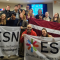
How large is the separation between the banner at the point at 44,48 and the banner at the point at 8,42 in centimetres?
56

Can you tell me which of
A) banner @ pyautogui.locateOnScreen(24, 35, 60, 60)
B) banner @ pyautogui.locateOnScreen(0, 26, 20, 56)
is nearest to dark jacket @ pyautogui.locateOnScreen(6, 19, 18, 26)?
banner @ pyautogui.locateOnScreen(0, 26, 20, 56)

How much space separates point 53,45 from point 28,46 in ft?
2.05

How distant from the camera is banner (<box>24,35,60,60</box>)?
6.22ft

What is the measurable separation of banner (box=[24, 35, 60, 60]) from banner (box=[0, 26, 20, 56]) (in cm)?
56

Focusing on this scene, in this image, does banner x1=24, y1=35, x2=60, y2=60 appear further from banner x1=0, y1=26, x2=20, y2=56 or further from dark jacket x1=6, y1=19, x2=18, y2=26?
dark jacket x1=6, y1=19, x2=18, y2=26

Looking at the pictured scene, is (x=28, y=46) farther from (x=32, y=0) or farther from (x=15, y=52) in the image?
(x=32, y=0)

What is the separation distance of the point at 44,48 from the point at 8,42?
1074mm

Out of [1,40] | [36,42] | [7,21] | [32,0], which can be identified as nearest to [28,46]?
[36,42]

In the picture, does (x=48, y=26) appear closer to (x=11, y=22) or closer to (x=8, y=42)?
(x=11, y=22)

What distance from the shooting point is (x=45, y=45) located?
6.33ft

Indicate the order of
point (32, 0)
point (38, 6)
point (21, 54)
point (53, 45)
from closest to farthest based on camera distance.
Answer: point (53, 45), point (21, 54), point (32, 0), point (38, 6)

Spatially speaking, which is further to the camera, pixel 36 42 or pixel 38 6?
pixel 38 6

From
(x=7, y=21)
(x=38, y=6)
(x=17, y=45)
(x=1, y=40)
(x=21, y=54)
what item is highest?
(x=38, y=6)

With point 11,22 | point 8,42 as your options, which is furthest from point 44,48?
point 11,22
